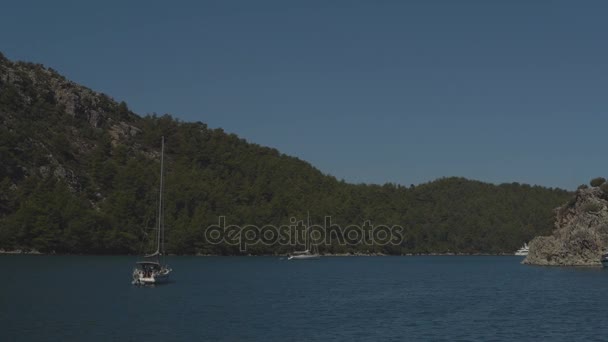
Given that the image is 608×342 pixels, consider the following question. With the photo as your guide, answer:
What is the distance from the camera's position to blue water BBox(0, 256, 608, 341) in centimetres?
5394

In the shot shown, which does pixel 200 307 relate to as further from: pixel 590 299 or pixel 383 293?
pixel 590 299

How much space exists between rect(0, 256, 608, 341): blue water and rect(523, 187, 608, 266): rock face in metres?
50.2

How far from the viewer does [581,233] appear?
521 ft

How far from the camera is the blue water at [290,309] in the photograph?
53.9 meters

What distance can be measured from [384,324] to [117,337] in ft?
75.0

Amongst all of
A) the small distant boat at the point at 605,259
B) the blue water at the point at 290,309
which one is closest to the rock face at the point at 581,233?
the small distant boat at the point at 605,259

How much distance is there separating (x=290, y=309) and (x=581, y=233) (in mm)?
109007

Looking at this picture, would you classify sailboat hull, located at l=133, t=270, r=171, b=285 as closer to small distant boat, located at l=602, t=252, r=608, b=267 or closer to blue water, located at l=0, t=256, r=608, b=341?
blue water, located at l=0, t=256, r=608, b=341

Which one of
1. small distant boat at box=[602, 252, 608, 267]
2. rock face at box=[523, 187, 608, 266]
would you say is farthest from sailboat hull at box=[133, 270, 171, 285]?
rock face at box=[523, 187, 608, 266]

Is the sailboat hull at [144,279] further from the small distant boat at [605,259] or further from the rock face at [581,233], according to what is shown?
the rock face at [581,233]

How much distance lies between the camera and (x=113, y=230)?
17950 centimetres

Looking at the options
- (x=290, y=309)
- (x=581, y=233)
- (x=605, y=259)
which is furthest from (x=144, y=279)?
(x=581, y=233)

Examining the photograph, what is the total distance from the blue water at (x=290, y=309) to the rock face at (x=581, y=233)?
5023cm

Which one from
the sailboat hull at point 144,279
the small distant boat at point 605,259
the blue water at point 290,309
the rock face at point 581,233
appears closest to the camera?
the blue water at point 290,309
